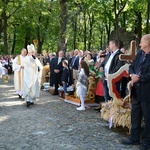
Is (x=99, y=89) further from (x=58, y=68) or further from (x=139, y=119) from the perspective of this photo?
(x=139, y=119)

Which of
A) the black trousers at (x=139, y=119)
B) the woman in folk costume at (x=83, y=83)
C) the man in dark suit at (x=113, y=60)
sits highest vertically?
the man in dark suit at (x=113, y=60)

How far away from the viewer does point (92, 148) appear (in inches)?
248

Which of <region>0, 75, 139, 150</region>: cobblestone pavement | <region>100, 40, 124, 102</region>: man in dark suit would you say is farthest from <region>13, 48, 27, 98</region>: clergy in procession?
<region>100, 40, 124, 102</region>: man in dark suit

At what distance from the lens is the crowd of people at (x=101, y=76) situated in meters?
6.14

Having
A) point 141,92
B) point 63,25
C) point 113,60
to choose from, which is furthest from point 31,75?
point 63,25

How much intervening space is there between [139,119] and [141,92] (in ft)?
2.08

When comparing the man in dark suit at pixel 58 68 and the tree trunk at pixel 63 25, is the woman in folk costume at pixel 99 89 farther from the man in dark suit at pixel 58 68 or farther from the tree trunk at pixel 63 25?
the tree trunk at pixel 63 25

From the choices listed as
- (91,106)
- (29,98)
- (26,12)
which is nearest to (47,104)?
(29,98)

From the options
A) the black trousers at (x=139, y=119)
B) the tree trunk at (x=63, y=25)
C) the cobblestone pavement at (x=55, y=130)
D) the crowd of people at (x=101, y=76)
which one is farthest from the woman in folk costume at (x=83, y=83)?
the tree trunk at (x=63, y=25)

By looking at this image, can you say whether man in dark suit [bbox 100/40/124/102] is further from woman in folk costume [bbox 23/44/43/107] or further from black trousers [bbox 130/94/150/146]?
woman in folk costume [bbox 23/44/43/107]

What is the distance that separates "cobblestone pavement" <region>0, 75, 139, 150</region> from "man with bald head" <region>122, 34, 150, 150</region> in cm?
30

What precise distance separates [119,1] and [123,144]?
24.3 meters

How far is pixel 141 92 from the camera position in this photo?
610cm

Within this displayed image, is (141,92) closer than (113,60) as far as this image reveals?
Yes
